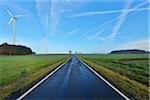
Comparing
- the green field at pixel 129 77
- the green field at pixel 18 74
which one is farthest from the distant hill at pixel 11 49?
the green field at pixel 129 77

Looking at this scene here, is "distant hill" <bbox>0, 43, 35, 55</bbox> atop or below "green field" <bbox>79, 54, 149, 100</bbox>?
atop

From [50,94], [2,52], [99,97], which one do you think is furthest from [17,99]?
[2,52]

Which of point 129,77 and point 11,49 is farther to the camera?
point 11,49

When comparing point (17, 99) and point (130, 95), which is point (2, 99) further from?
point (130, 95)

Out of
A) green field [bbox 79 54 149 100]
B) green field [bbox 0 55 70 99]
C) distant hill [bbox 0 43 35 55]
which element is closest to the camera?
green field [bbox 79 54 149 100]

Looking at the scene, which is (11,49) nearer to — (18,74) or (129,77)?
(18,74)

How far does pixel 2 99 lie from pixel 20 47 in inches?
5442

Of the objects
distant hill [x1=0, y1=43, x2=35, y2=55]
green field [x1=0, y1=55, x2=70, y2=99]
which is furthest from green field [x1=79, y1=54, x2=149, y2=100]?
distant hill [x1=0, y1=43, x2=35, y2=55]

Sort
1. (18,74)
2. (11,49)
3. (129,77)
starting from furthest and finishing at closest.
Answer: (11,49), (18,74), (129,77)

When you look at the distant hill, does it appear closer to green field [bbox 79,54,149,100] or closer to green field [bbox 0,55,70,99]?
green field [bbox 0,55,70,99]

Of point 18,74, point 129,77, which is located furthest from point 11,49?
point 129,77

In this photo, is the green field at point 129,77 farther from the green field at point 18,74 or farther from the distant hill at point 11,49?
the distant hill at point 11,49

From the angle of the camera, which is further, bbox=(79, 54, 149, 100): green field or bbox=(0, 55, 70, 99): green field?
bbox=(0, 55, 70, 99): green field

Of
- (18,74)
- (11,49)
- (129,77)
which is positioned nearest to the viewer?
(129,77)
